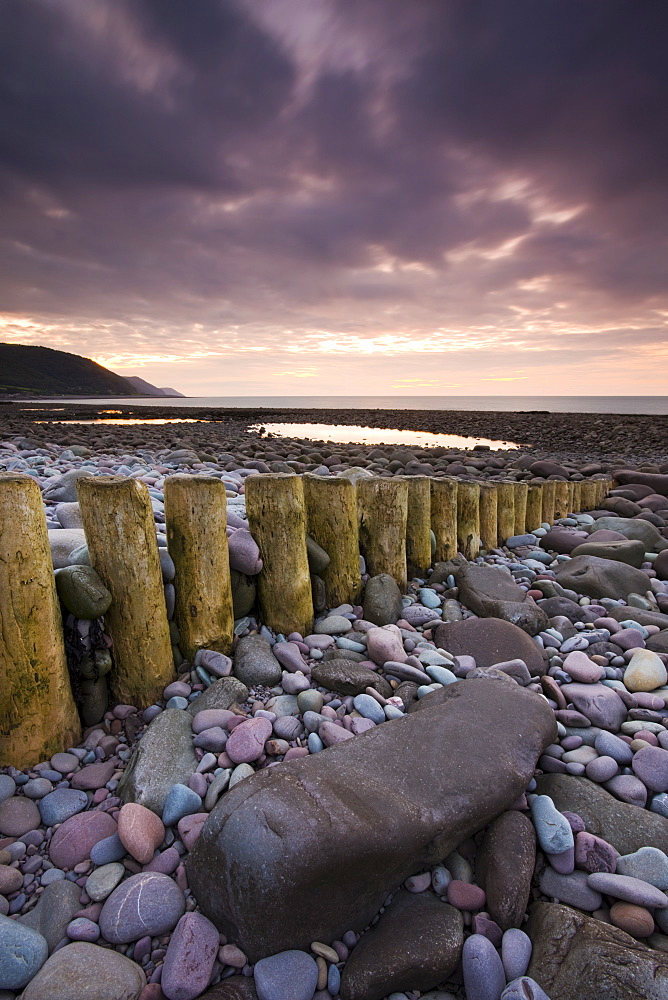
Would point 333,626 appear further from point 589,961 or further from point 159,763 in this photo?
point 589,961

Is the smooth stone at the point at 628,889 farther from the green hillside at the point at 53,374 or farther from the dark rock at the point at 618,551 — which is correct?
the green hillside at the point at 53,374

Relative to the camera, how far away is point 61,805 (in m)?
2.07

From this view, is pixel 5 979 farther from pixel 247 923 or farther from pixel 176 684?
pixel 176 684

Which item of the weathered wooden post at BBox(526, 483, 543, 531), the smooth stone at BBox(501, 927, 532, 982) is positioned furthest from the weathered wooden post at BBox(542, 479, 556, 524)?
the smooth stone at BBox(501, 927, 532, 982)

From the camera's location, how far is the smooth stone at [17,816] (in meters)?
1.98

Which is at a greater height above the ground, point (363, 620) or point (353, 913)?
point (363, 620)

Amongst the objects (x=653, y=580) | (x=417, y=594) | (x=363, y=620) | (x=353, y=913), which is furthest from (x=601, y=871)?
(x=653, y=580)

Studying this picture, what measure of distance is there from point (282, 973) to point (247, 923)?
17 centimetres

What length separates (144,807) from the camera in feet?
6.69

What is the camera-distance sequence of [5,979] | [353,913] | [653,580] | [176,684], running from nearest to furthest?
1. [5,979]
2. [353,913]
3. [176,684]
4. [653,580]

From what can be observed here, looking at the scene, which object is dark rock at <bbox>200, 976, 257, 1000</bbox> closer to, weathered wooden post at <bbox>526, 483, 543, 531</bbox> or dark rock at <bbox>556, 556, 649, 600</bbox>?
dark rock at <bbox>556, 556, 649, 600</bbox>

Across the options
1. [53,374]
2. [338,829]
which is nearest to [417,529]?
[338,829]

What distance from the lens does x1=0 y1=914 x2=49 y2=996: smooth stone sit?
5.02ft

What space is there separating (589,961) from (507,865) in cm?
34
